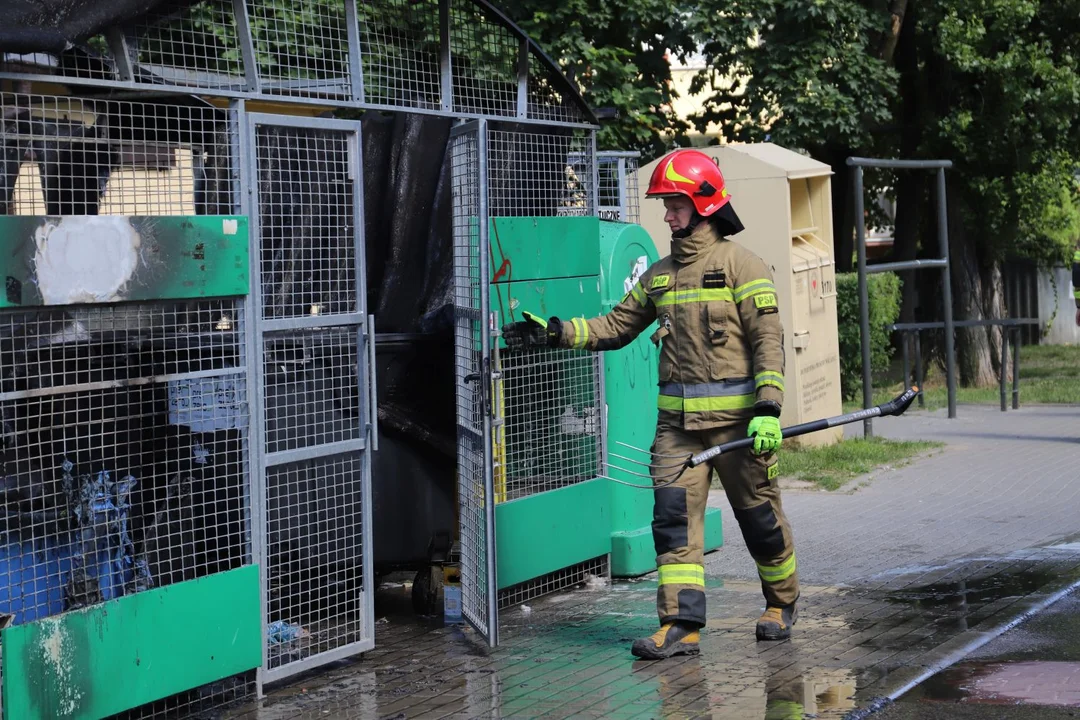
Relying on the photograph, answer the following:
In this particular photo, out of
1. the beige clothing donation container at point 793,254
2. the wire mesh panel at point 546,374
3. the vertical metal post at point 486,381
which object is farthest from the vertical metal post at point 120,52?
the beige clothing donation container at point 793,254

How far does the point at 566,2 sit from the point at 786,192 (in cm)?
376

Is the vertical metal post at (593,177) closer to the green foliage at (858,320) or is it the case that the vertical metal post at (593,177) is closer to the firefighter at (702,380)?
the firefighter at (702,380)

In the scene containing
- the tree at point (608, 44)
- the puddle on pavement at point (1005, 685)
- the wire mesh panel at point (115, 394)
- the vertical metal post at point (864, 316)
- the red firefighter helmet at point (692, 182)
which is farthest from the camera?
the tree at point (608, 44)

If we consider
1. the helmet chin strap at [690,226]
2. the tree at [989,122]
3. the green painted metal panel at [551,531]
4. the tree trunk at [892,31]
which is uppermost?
the tree trunk at [892,31]

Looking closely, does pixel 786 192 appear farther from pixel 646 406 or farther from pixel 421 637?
pixel 421 637

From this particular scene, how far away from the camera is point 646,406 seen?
7.56 metres

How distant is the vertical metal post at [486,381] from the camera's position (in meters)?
5.72

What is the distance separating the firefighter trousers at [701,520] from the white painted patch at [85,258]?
238 cm

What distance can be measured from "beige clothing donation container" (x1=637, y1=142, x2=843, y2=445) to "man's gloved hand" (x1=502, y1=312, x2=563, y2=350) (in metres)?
5.44

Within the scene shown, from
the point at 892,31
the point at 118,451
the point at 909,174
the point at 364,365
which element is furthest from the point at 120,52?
the point at 909,174

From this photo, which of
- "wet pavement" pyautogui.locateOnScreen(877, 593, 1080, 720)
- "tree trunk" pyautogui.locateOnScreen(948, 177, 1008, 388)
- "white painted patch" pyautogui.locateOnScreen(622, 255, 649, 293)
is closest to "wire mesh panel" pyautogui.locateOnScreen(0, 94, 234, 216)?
"white painted patch" pyautogui.locateOnScreen(622, 255, 649, 293)

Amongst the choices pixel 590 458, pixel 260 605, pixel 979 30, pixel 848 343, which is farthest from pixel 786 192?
pixel 260 605

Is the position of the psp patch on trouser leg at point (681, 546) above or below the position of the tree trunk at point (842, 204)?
below

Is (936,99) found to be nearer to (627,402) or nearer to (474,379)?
(627,402)
